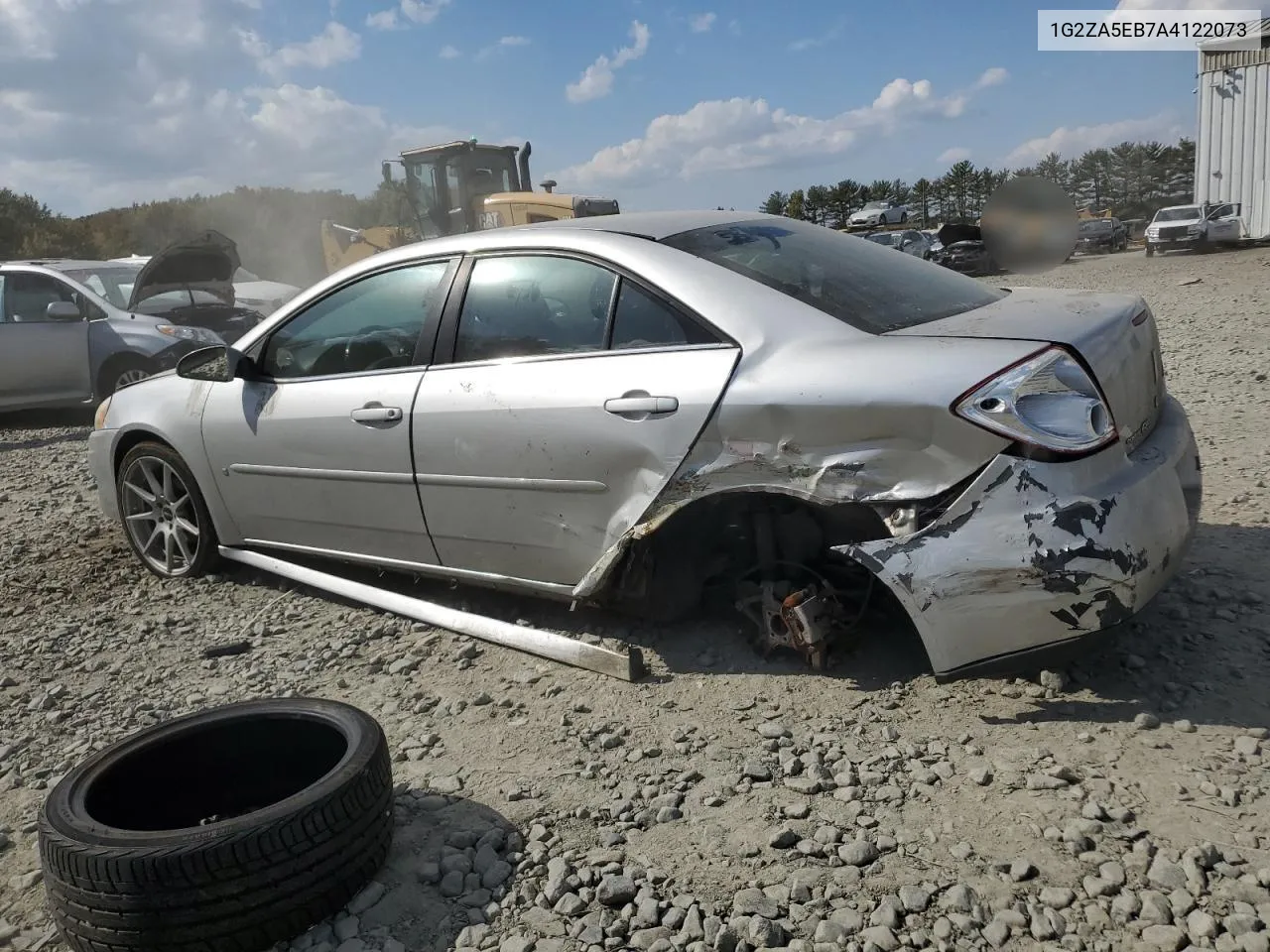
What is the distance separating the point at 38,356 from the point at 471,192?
6.81 meters

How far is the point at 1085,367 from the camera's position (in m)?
2.60

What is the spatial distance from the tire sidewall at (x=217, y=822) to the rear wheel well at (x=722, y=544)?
3.32 feet

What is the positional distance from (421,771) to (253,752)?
47 cm

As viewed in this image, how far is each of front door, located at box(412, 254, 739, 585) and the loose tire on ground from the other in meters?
0.99

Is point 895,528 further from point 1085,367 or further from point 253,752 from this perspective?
point 253,752

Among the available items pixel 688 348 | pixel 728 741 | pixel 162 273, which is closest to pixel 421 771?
pixel 728 741

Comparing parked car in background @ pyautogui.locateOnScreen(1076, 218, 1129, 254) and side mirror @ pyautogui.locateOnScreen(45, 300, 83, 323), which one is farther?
parked car in background @ pyautogui.locateOnScreen(1076, 218, 1129, 254)

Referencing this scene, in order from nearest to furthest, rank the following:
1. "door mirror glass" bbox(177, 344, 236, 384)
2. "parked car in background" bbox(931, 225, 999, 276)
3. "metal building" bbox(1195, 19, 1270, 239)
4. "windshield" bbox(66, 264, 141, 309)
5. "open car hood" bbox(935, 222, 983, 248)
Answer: "door mirror glass" bbox(177, 344, 236, 384), "windshield" bbox(66, 264, 141, 309), "open car hood" bbox(935, 222, 983, 248), "parked car in background" bbox(931, 225, 999, 276), "metal building" bbox(1195, 19, 1270, 239)

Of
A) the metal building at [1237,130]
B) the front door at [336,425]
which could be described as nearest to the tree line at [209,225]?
the metal building at [1237,130]

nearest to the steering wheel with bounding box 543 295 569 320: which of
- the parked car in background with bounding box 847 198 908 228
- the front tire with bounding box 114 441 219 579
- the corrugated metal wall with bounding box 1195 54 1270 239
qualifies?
the front tire with bounding box 114 441 219 579

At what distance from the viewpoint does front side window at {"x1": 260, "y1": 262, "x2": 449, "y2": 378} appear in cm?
373

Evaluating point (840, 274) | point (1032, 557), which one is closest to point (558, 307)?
point (840, 274)

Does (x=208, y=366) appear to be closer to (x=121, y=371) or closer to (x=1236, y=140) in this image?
(x=121, y=371)

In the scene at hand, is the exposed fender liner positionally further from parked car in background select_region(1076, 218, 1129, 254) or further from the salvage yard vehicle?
parked car in background select_region(1076, 218, 1129, 254)
